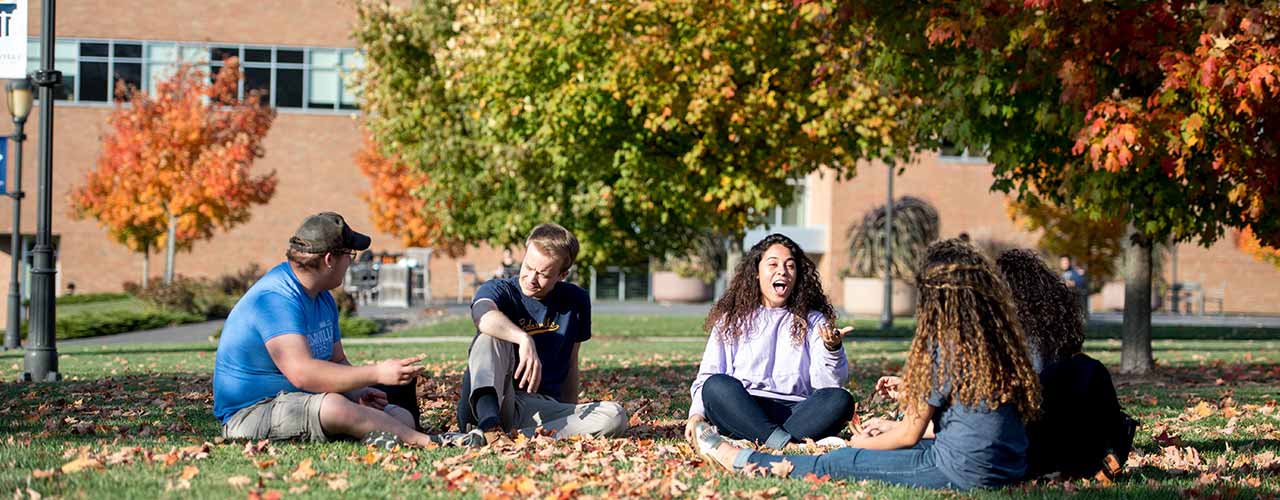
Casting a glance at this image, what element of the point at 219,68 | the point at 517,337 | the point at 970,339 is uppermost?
the point at 219,68

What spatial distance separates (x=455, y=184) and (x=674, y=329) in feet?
17.7

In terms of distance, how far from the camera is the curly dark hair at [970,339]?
4.88 metres

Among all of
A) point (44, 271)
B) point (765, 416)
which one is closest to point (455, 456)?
point (765, 416)

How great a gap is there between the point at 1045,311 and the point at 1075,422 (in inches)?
19.3

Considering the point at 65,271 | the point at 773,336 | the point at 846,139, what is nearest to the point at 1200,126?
the point at 773,336

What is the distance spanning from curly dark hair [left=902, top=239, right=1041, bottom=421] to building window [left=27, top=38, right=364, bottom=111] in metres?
38.2

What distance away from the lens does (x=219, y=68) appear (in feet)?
142

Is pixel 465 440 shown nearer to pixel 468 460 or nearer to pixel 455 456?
pixel 455 456

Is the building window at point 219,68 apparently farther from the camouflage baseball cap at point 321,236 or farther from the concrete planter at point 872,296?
the camouflage baseball cap at point 321,236

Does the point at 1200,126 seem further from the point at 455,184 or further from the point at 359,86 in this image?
the point at 359,86

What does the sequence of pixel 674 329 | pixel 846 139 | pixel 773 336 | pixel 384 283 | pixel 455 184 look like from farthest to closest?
pixel 384 283 → pixel 674 329 → pixel 455 184 → pixel 846 139 → pixel 773 336

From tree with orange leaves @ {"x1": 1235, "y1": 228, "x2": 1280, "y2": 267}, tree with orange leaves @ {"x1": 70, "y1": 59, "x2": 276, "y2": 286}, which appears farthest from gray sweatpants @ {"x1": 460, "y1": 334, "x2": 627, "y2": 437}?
tree with orange leaves @ {"x1": 1235, "y1": 228, "x2": 1280, "y2": 267}

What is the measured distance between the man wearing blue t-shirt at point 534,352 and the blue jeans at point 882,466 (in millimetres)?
1535

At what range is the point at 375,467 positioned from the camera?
5574 millimetres
